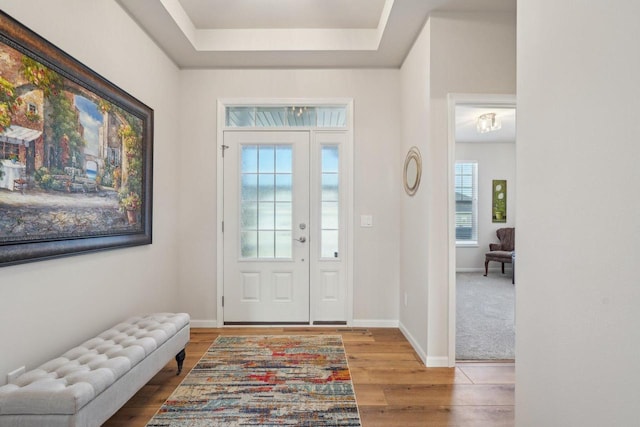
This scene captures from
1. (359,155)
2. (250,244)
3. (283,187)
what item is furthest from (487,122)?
(250,244)

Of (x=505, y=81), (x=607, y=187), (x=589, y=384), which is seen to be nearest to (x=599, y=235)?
(x=607, y=187)

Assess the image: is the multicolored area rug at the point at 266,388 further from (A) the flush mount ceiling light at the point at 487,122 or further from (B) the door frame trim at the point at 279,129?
(A) the flush mount ceiling light at the point at 487,122

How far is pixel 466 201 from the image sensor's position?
23.9 feet

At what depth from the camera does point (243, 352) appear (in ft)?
9.78

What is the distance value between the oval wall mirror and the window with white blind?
440 centimetres

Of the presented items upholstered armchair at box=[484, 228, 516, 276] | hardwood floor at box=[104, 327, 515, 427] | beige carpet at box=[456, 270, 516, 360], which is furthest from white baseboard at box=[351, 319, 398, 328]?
upholstered armchair at box=[484, 228, 516, 276]

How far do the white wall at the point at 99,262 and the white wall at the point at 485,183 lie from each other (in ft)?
19.4

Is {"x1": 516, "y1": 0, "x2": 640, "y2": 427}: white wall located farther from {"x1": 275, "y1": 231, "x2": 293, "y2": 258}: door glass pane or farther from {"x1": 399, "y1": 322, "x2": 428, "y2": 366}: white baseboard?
{"x1": 275, "y1": 231, "x2": 293, "y2": 258}: door glass pane

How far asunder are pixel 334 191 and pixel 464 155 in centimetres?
467

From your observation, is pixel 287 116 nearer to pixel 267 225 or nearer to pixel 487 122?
pixel 267 225

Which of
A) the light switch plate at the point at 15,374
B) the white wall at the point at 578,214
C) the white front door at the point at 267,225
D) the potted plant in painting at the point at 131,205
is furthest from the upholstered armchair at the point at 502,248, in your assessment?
the light switch plate at the point at 15,374

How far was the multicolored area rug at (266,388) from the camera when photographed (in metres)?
2.02

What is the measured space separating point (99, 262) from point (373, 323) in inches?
104

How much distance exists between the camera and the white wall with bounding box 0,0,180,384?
173cm
